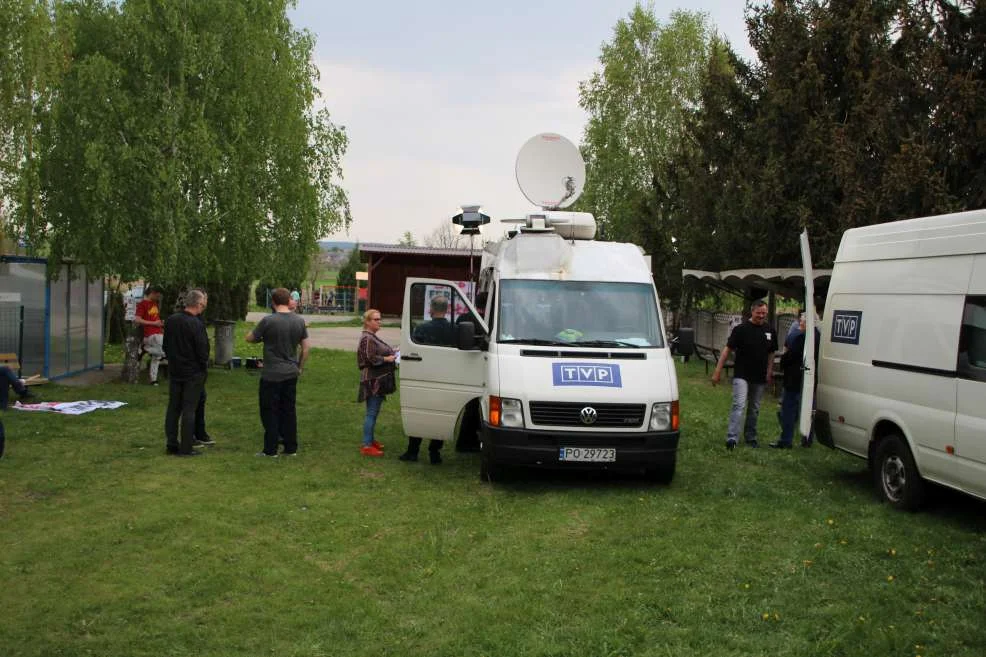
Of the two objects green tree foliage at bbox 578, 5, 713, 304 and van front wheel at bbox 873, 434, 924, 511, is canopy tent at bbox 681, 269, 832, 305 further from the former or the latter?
green tree foliage at bbox 578, 5, 713, 304

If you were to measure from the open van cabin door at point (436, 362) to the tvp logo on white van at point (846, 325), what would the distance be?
363 centimetres

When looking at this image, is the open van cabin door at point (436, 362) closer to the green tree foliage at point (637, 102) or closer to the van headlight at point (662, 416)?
the van headlight at point (662, 416)

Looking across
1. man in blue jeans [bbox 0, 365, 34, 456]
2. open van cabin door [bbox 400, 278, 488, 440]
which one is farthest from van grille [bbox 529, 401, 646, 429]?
man in blue jeans [bbox 0, 365, 34, 456]

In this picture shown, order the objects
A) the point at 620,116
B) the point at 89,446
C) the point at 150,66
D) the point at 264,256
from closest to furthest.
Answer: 1. the point at 89,446
2. the point at 150,66
3. the point at 264,256
4. the point at 620,116

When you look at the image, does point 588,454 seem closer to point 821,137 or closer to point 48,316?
point 48,316

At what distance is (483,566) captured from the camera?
668cm

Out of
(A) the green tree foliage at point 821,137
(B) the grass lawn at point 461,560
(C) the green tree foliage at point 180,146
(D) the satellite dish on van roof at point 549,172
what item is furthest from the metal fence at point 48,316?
(A) the green tree foliage at point 821,137

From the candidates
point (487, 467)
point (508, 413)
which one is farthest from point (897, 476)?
point (487, 467)

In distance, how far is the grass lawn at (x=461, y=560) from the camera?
17.3 feet

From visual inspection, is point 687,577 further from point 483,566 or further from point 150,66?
point 150,66

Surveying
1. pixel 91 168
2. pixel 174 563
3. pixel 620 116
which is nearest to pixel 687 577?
pixel 174 563

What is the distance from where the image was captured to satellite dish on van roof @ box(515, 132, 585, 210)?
11750 mm

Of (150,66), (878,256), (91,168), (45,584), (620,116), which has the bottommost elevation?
(45,584)

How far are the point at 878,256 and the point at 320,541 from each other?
5.81 m
